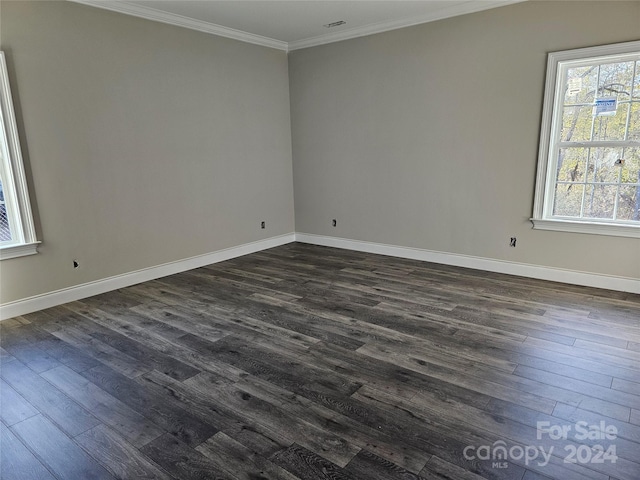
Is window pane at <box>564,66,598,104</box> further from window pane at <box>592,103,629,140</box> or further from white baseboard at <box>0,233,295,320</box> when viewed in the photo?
white baseboard at <box>0,233,295,320</box>

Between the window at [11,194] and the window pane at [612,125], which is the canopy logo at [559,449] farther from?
the window at [11,194]

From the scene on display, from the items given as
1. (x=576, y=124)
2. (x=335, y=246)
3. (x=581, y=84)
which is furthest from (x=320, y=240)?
(x=581, y=84)

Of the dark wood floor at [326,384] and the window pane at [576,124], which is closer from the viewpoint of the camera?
the dark wood floor at [326,384]

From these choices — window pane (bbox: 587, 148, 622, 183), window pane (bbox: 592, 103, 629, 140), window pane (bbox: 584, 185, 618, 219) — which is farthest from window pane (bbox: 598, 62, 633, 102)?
window pane (bbox: 584, 185, 618, 219)

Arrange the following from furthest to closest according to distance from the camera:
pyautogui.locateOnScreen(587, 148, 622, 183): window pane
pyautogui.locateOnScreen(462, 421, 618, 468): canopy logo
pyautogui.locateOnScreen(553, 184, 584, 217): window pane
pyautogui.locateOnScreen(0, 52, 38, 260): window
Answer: pyautogui.locateOnScreen(553, 184, 584, 217): window pane, pyautogui.locateOnScreen(587, 148, 622, 183): window pane, pyautogui.locateOnScreen(0, 52, 38, 260): window, pyautogui.locateOnScreen(462, 421, 618, 468): canopy logo

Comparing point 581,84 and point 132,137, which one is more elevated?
point 581,84

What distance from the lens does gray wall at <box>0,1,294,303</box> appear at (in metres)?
3.51

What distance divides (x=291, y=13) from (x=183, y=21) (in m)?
1.17

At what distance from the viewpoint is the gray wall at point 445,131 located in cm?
384

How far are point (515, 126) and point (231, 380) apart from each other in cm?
358

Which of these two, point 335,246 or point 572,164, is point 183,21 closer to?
point 335,246

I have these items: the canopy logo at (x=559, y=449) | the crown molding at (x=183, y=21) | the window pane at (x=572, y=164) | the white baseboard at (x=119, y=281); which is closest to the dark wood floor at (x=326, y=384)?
the canopy logo at (x=559, y=449)

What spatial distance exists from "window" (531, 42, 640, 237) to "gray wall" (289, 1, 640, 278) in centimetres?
11

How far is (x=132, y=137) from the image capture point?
4152 millimetres
